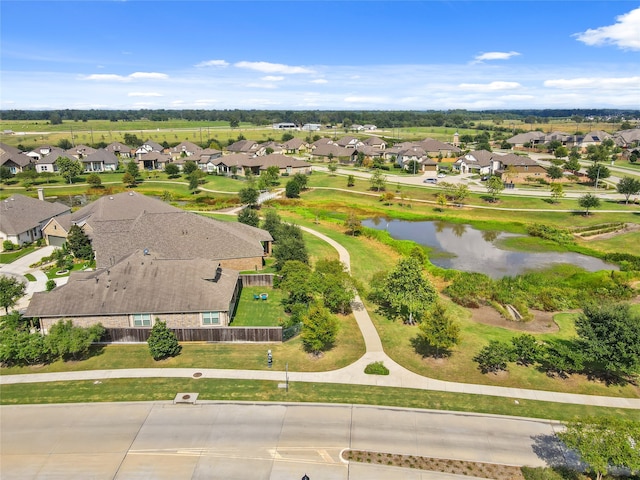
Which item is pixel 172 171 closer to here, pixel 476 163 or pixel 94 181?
pixel 94 181

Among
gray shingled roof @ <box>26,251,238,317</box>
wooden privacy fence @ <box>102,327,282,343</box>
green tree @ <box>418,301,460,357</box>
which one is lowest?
wooden privacy fence @ <box>102,327,282,343</box>

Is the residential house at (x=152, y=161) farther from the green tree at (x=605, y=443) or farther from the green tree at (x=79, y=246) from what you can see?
the green tree at (x=605, y=443)

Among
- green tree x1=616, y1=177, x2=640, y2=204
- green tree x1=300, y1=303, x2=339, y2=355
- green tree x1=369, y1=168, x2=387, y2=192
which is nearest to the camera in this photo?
green tree x1=300, y1=303, x2=339, y2=355

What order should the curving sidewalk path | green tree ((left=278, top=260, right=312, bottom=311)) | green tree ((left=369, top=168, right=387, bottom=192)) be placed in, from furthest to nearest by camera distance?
green tree ((left=369, top=168, right=387, bottom=192))
green tree ((left=278, top=260, right=312, bottom=311))
the curving sidewalk path

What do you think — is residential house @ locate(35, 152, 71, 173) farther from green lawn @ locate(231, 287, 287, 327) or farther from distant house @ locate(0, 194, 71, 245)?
green lawn @ locate(231, 287, 287, 327)

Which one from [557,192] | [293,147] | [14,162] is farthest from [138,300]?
[293,147]

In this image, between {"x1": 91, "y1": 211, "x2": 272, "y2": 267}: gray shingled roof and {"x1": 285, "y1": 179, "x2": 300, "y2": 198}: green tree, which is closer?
{"x1": 91, "y1": 211, "x2": 272, "y2": 267}: gray shingled roof

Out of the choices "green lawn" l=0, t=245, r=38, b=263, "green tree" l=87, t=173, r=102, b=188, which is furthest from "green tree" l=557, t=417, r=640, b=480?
"green tree" l=87, t=173, r=102, b=188

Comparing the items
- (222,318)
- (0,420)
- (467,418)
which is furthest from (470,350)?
(0,420)
